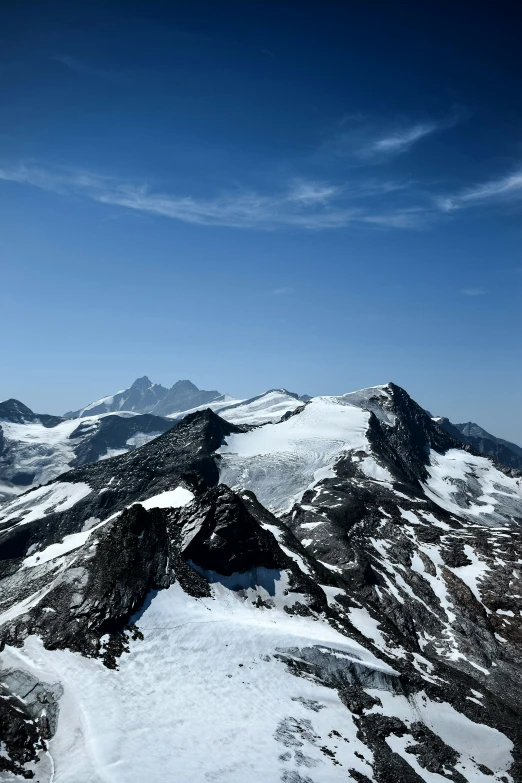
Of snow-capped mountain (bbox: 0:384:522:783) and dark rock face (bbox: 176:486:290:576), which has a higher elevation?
dark rock face (bbox: 176:486:290:576)

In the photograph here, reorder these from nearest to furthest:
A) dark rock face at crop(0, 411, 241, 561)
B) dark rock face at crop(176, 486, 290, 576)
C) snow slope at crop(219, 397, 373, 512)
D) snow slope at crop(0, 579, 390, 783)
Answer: snow slope at crop(0, 579, 390, 783)
dark rock face at crop(176, 486, 290, 576)
dark rock face at crop(0, 411, 241, 561)
snow slope at crop(219, 397, 373, 512)

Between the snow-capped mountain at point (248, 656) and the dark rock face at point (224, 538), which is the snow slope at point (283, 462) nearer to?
the snow-capped mountain at point (248, 656)

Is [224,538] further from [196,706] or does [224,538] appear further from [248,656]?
[196,706]

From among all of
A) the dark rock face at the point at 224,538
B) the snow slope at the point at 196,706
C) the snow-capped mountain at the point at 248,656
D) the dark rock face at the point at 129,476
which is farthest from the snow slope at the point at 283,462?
the snow slope at the point at 196,706

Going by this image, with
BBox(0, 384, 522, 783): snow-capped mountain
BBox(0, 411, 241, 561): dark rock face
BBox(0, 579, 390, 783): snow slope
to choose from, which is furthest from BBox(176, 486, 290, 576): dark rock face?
BBox(0, 411, 241, 561): dark rock face

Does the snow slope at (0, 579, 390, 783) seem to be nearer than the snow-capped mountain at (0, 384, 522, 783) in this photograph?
Yes

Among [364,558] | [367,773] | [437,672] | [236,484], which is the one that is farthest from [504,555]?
[236,484]

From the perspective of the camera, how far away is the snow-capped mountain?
93.2 feet

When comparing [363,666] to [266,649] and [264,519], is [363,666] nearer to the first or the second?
[266,649]

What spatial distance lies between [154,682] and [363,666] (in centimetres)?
1849

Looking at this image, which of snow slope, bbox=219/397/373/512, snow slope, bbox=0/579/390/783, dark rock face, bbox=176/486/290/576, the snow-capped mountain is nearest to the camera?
snow slope, bbox=0/579/390/783

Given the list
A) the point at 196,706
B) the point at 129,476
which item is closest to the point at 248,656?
the point at 196,706

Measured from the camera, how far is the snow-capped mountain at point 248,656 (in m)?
28.4

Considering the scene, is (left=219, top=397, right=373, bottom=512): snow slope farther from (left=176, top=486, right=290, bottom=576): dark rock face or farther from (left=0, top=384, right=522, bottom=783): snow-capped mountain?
(left=176, top=486, right=290, bottom=576): dark rock face
